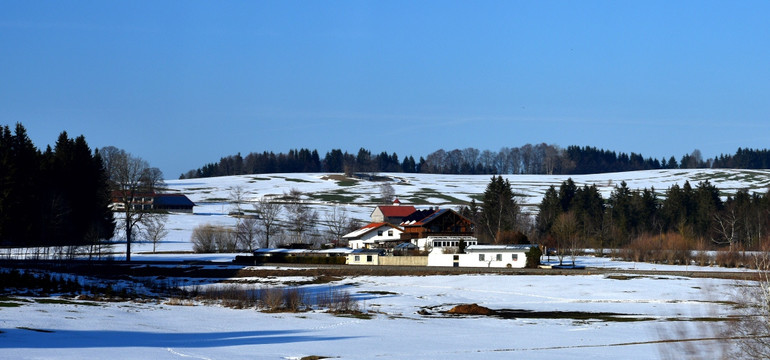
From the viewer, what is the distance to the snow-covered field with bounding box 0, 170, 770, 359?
26.6m

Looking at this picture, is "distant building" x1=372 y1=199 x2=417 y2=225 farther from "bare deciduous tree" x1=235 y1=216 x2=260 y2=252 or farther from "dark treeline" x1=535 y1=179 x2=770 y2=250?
"dark treeline" x1=535 y1=179 x2=770 y2=250

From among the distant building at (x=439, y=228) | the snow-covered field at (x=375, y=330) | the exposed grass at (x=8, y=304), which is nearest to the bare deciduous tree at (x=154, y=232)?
the distant building at (x=439, y=228)

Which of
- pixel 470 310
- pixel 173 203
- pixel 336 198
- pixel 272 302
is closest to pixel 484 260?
pixel 470 310

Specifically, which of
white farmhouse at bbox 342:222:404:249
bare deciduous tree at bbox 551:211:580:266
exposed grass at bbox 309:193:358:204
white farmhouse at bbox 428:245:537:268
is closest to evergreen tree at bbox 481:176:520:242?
bare deciduous tree at bbox 551:211:580:266

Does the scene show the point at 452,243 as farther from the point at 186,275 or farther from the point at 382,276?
the point at 186,275

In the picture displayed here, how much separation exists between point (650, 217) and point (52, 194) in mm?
78097

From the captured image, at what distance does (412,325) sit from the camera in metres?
36.6

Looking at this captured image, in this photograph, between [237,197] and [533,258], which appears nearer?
[533,258]

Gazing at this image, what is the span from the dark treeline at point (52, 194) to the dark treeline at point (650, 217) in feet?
167

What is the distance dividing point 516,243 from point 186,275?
32.6 meters

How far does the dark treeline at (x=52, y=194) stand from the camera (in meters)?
73.4

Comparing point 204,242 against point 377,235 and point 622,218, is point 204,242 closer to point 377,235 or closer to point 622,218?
point 377,235

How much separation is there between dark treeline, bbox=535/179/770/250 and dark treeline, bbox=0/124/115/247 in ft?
167

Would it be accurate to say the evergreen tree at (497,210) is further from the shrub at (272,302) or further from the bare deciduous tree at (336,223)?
the shrub at (272,302)
